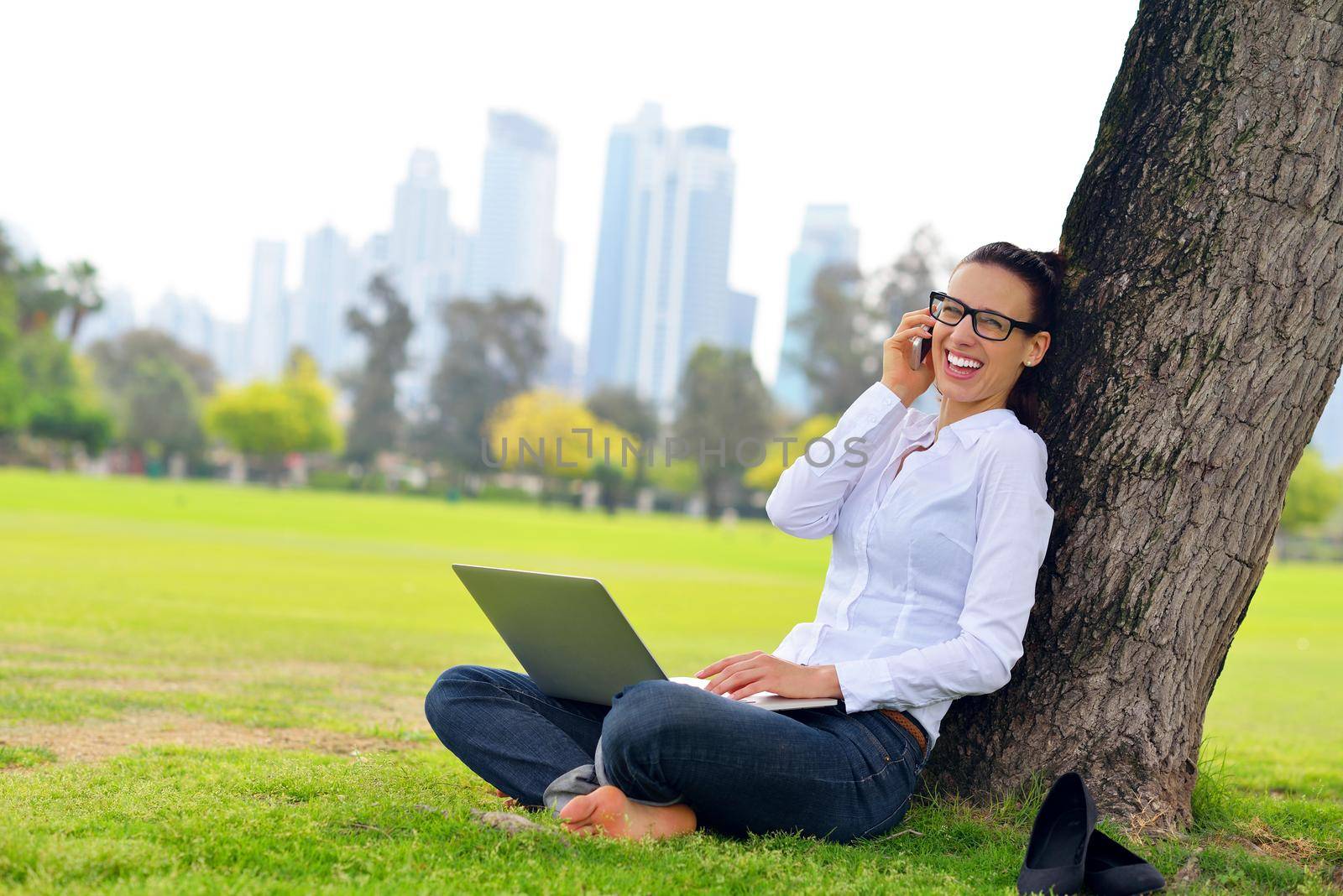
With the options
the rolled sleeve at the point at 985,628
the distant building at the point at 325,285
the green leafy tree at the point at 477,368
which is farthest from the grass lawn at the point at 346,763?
the distant building at the point at 325,285

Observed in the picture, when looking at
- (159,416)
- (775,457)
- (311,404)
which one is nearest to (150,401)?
(159,416)

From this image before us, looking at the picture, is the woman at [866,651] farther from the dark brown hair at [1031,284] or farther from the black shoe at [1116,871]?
the black shoe at [1116,871]

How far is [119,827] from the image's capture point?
9.18ft

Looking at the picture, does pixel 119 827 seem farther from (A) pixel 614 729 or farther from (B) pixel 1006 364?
(B) pixel 1006 364

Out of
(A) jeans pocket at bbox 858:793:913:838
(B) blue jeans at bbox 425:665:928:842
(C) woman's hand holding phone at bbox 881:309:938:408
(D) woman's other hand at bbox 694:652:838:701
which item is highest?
(C) woman's hand holding phone at bbox 881:309:938:408

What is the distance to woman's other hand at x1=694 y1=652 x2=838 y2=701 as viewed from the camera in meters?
2.89

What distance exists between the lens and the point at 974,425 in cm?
314

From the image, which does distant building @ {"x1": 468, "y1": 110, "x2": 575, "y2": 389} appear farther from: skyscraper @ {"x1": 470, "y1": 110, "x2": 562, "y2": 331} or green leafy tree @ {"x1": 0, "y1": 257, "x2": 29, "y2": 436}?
green leafy tree @ {"x1": 0, "y1": 257, "x2": 29, "y2": 436}

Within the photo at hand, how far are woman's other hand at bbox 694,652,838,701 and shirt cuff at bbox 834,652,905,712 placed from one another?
0.08 ft

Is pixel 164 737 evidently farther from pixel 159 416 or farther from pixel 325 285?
pixel 325 285

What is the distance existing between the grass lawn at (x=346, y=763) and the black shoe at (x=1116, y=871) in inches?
7.9

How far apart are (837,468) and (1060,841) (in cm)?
108

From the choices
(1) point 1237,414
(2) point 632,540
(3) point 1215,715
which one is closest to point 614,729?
(1) point 1237,414

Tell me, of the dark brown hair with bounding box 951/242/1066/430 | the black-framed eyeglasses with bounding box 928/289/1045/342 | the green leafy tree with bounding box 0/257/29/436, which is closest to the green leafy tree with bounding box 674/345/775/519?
the green leafy tree with bounding box 0/257/29/436
